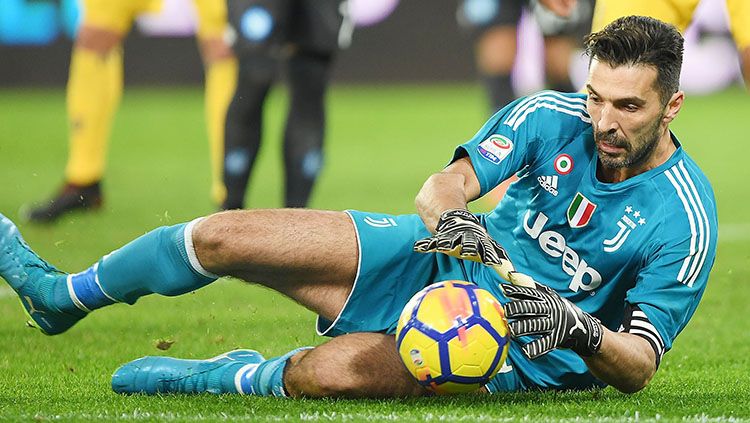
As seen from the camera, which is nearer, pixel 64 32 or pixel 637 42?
pixel 637 42

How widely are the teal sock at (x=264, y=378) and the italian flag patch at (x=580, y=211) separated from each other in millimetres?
1003

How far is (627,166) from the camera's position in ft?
13.6

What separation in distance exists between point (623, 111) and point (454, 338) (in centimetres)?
88

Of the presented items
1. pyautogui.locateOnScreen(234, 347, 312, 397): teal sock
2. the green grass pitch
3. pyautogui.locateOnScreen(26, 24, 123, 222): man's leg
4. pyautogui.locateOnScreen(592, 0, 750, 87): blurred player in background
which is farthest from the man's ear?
pyautogui.locateOnScreen(26, 24, 123, 222): man's leg

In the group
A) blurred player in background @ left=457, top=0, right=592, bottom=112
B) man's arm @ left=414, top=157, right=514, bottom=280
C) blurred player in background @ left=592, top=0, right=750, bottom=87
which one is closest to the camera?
man's arm @ left=414, top=157, right=514, bottom=280

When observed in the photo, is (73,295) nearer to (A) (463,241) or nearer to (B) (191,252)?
(B) (191,252)

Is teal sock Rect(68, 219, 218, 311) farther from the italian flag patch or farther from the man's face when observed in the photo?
the man's face

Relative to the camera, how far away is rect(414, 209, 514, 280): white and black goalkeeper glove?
3816 mm

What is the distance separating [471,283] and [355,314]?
0.40 meters

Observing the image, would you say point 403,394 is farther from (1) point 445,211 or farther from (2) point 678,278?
(2) point 678,278

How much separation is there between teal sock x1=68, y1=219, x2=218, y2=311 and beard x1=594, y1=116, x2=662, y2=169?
4.25 ft

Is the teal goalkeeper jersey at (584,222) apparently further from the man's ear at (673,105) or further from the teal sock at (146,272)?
the teal sock at (146,272)

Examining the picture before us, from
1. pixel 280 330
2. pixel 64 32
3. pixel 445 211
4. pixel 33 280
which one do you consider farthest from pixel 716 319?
pixel 64 32

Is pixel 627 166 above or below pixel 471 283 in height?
above
